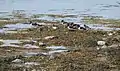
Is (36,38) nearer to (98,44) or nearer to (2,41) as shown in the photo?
(2,41)

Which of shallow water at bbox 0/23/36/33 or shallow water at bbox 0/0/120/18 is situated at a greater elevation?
shallow water at bbox 0/23/36/33

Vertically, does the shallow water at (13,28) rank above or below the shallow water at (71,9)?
above

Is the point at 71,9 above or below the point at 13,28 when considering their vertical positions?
below

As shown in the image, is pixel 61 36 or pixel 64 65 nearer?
pixel 64 65

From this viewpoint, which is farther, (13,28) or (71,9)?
(71,9)

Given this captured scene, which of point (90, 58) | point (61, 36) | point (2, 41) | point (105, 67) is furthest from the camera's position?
point (61, 36)

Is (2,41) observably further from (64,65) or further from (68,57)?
(64,65)

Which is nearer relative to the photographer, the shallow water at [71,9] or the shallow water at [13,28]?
the shallow water at [13,28]

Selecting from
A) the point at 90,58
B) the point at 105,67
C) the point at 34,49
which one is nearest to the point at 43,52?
the point at 34,49

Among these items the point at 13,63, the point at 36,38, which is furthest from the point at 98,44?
the point at 13,63

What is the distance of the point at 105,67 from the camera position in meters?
15.1

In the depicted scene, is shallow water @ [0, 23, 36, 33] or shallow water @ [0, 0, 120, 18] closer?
shallow water @ [0, 23, 36, 33]

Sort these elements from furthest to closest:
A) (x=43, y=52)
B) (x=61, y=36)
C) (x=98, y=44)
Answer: (x=61, y=36) < (x=98, y=44) < (x=43, y=52)

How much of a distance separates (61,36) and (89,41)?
3.45m
